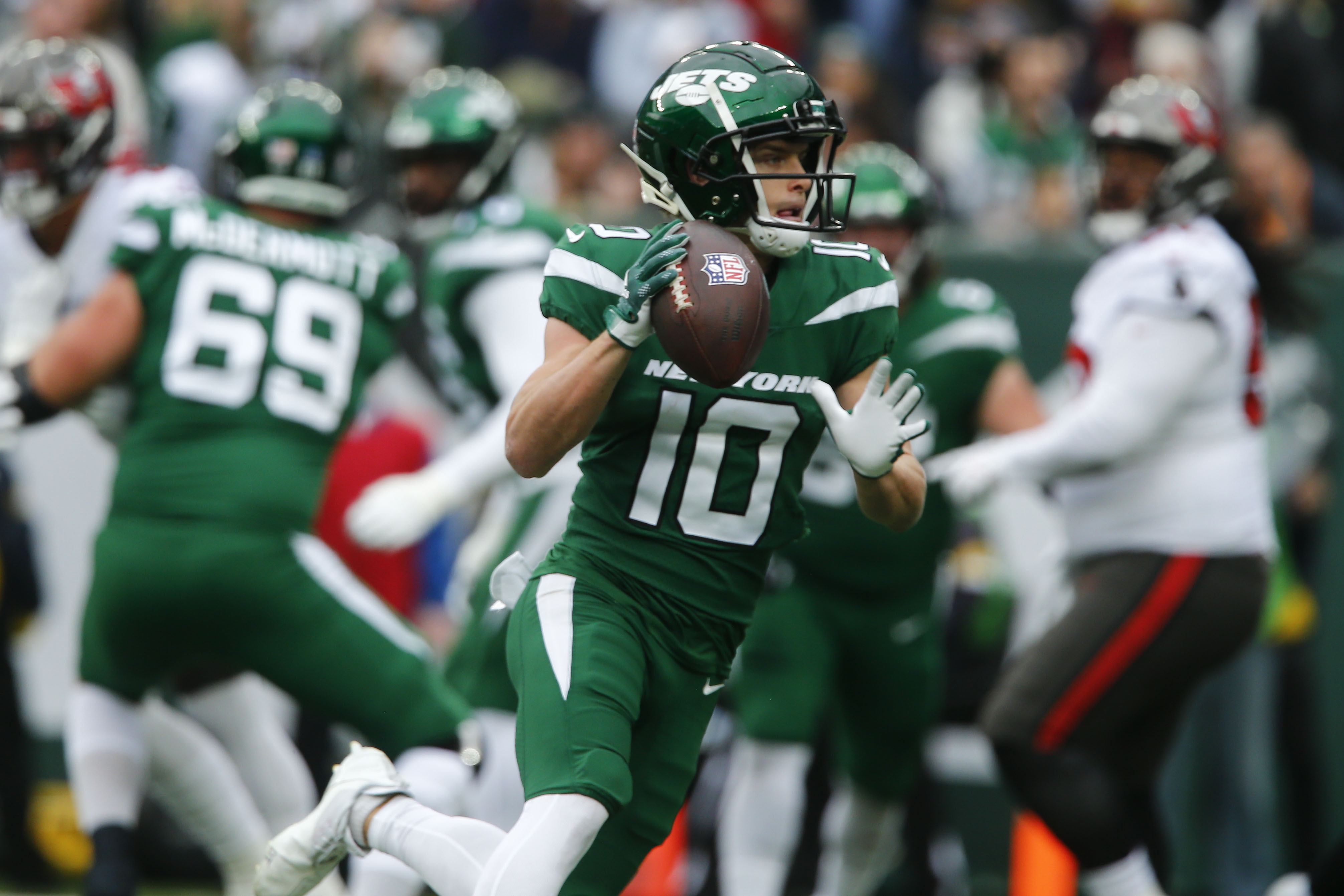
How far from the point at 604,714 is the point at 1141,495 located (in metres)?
1.91

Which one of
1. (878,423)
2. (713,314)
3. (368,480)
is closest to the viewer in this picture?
(713,314)

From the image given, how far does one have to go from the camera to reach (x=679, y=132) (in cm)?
307

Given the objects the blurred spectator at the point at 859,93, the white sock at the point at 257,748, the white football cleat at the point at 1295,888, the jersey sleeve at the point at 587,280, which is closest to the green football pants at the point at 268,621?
the white sock at the point at 257,748

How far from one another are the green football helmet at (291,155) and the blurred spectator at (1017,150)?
11.8 ft

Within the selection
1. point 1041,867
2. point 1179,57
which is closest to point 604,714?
point 1041,867

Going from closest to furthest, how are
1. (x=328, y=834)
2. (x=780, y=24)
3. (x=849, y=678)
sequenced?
(x=328, y=834), (x=849, y=678), (x=780, y=24)

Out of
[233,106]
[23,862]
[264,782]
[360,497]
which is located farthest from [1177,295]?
[233,106]

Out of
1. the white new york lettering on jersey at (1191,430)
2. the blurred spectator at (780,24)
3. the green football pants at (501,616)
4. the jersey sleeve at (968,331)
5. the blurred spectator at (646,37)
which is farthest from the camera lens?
the blurred spectator at (780,24)

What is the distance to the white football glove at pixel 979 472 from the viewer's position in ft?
14.1

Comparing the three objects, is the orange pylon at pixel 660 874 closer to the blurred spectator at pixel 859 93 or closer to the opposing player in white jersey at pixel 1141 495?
the opposing player in white jersey at pixel 1141 495

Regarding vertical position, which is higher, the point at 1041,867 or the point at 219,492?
the point at 219,492

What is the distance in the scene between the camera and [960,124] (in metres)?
8.27

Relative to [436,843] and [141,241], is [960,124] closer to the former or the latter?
[141,241]

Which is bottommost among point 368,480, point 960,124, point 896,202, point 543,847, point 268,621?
point 368,480
